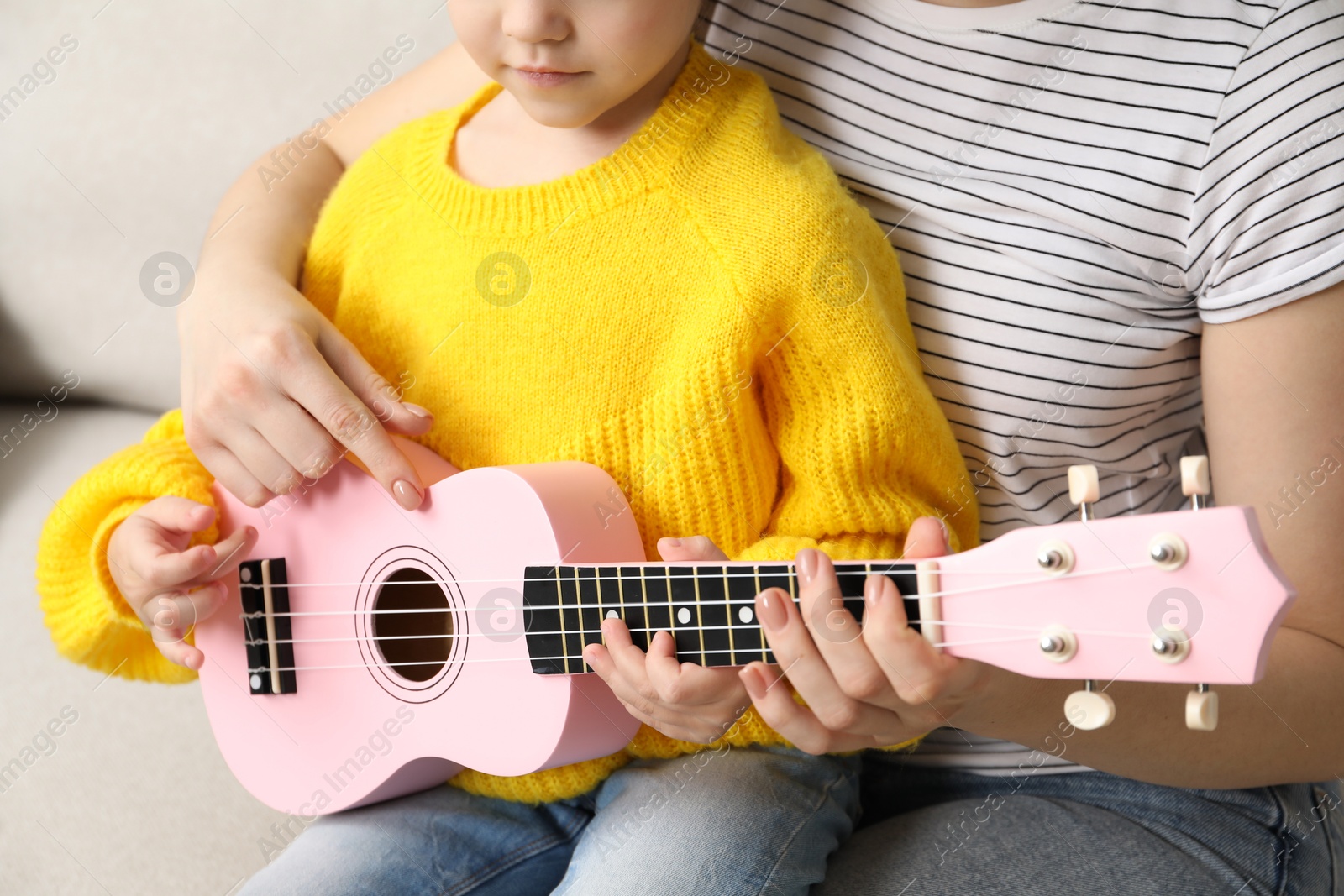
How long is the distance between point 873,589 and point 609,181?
0.40 meters

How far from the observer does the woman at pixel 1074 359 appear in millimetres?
762

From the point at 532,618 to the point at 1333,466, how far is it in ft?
1.87

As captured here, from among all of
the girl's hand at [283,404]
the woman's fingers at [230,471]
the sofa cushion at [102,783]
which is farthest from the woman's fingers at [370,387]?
the sofa cushion at [102,783]

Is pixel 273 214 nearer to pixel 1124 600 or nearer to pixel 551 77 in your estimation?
pixel 551 77

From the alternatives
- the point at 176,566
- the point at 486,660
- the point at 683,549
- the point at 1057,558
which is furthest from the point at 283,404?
the point at 1057,558

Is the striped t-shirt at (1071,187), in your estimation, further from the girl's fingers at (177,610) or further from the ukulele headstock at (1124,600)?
the girl's fingers at (177,610)

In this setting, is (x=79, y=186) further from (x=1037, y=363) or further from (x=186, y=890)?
(x=1037, y=363)

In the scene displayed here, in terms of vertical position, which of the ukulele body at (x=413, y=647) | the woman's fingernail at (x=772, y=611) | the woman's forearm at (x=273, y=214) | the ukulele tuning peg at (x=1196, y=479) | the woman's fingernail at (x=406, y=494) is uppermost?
the woman's forearm at (x=273, y=214)

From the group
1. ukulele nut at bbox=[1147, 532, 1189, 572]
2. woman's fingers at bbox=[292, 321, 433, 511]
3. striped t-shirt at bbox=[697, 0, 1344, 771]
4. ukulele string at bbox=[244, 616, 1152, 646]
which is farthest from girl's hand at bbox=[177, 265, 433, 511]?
ukulele nut at bbox=[1147, 532, 1189, 572]

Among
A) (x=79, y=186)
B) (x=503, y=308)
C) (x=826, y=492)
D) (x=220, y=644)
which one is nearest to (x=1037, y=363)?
(x=826, y=492)

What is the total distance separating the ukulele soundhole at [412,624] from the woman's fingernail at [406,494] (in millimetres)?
65

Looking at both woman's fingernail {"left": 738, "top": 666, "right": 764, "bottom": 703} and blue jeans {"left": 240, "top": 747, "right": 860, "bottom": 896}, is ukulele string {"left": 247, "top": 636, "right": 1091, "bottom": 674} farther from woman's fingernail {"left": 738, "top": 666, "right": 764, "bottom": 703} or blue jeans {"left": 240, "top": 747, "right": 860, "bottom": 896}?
blue jeans {"left": 240, "top": 747, "right": 860, "bottom": 896}

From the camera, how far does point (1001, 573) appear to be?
615 mm

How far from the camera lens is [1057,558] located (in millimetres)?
590
